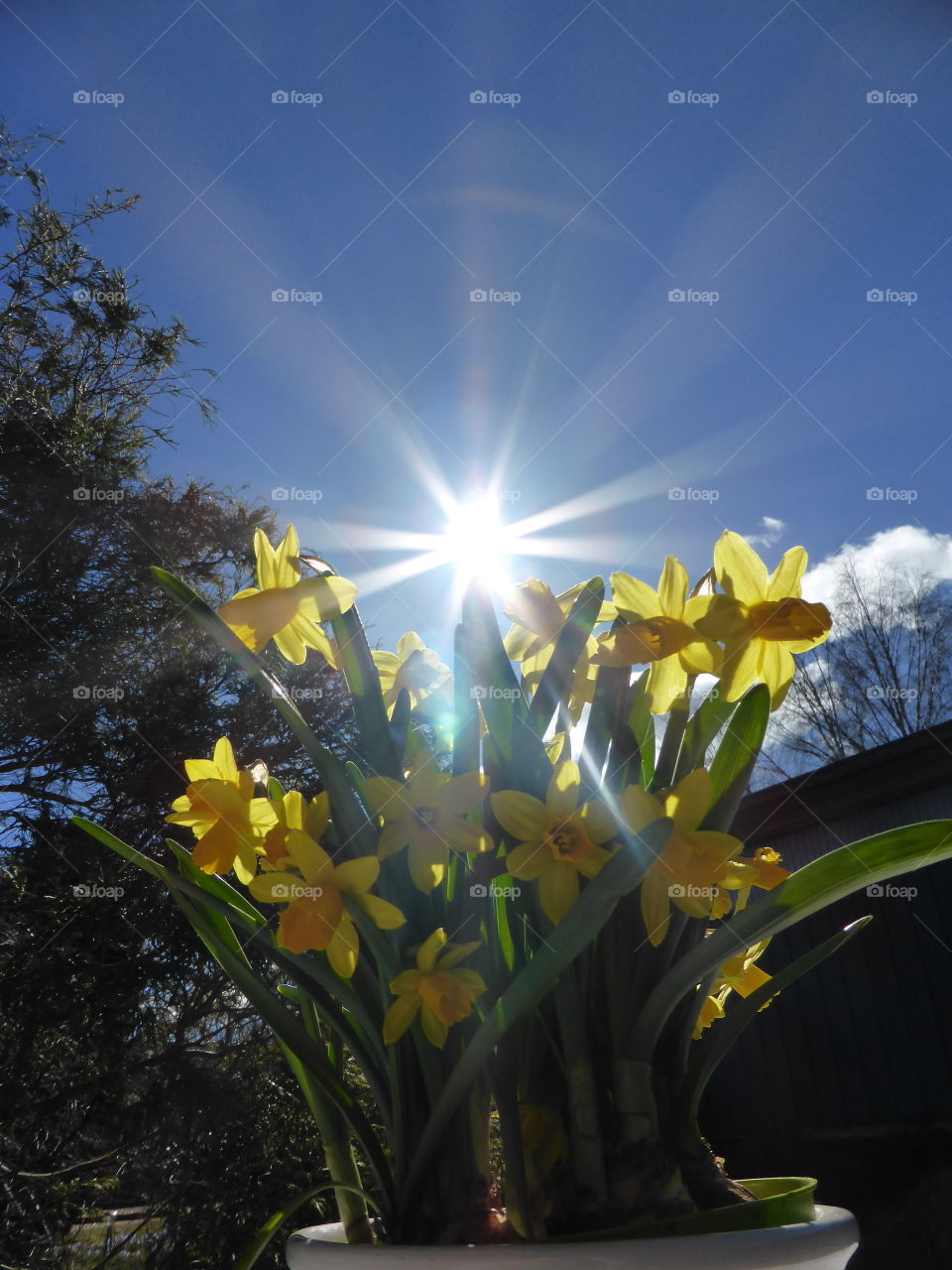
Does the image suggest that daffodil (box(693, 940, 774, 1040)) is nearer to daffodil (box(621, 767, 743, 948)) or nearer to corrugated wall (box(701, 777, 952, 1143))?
daffodil (box(621, 767, 743, 948))

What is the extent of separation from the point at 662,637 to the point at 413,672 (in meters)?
0.20

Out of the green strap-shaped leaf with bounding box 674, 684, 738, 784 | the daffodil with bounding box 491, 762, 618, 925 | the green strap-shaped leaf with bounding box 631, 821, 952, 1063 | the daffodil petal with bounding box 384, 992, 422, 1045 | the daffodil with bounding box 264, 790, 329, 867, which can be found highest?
the green strap-shaped leaf with bounding box 674, 684, 738, 784

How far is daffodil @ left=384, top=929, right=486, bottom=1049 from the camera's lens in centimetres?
40

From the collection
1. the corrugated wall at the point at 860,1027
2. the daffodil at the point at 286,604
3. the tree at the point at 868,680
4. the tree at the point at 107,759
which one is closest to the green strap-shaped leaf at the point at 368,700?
the daffodil at the point at 286,604

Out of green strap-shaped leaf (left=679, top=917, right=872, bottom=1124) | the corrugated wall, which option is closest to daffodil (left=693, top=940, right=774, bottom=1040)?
green strap-shaped leaf (left=679, top=917, right=872, bottom=1124)

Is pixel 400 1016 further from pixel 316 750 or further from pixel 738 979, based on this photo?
pixel 738 979

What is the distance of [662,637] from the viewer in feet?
1.48

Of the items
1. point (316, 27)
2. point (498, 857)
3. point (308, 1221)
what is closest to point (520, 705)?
point (498, 857)

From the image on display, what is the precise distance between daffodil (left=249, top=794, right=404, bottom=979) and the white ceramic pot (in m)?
0.12

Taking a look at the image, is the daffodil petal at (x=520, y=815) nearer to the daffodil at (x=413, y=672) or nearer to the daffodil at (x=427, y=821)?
the daffodil at (x=427, y=821)

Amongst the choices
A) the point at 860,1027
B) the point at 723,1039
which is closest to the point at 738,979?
A: the point at 723,1039

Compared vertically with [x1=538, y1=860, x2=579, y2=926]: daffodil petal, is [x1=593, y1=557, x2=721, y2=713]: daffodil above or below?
above

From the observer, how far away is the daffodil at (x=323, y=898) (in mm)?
411

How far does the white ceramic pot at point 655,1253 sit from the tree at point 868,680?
5817 mm
